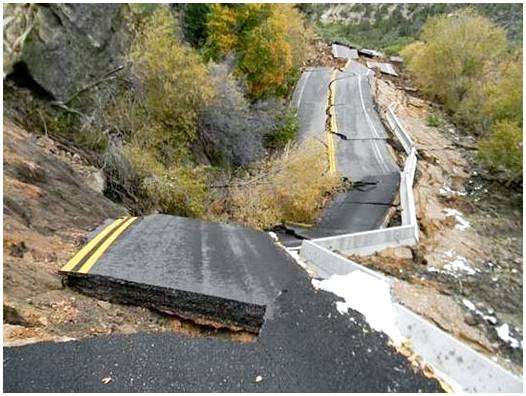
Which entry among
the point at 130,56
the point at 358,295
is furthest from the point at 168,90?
the point at 358,295

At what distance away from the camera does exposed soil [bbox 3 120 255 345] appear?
4332mm

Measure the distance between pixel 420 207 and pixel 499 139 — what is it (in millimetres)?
7933

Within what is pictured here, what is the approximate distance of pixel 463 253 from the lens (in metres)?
15.1

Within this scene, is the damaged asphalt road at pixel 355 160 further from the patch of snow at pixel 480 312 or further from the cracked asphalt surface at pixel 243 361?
the cracked asphalt surface at pixel 243 361

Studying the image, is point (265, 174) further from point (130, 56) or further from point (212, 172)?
point (130, 56)

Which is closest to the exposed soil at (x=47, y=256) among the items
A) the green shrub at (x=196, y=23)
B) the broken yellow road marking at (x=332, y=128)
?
the broken yellow road marking at (x=332, y=128)

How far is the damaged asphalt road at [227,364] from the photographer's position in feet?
11.9

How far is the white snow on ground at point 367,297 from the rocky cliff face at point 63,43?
9717 millimetres

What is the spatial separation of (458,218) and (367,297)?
14008 mm

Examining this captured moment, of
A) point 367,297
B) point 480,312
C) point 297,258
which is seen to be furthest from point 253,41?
point 367,297

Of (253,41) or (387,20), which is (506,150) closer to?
(253,41)

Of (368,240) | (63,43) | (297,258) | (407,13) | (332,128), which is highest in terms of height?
(407,13)

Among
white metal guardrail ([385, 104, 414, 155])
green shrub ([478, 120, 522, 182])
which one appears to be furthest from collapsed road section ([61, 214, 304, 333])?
white metal guardrail ([385, 104, 414, 155])

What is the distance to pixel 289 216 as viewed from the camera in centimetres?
1644
